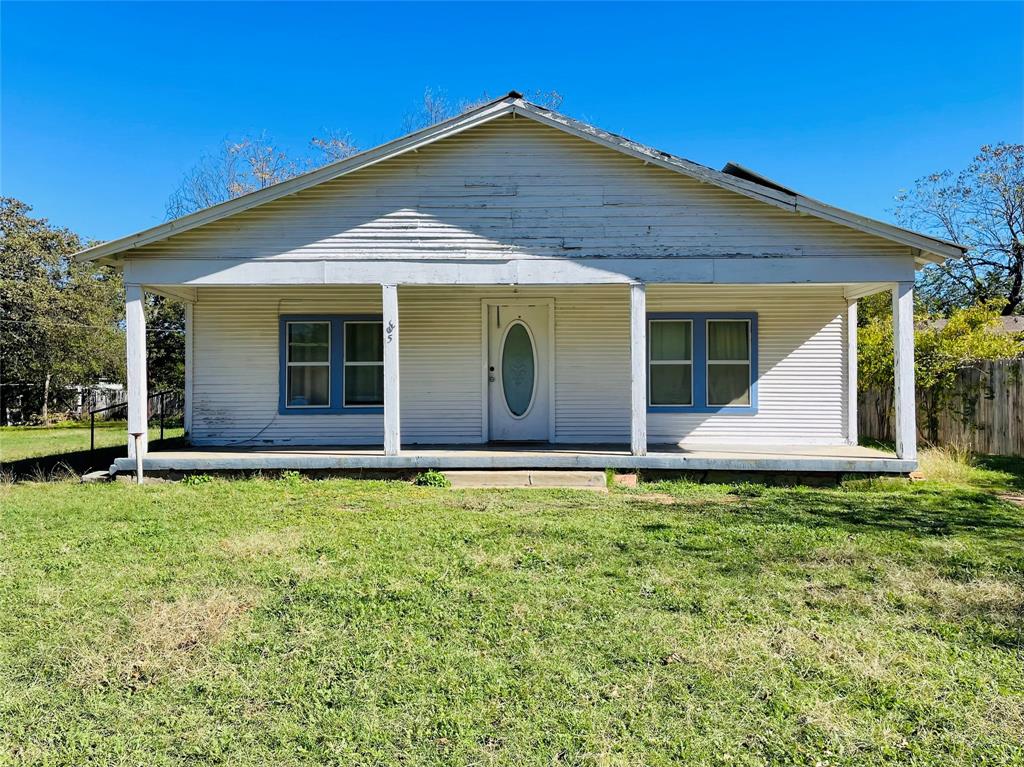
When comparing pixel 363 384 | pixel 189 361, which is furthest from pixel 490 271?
pixel 189 361

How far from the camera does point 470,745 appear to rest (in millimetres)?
2637

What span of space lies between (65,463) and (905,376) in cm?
1271

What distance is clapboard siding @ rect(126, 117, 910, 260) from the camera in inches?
340

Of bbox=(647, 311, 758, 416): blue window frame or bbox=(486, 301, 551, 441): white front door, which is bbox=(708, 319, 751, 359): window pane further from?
bbox=(486, 301, 551, 441): white front door

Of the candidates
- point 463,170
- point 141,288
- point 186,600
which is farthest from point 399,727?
point 141,288

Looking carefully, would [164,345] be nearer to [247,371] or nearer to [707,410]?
[247,371]

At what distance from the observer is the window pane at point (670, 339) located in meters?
10.7

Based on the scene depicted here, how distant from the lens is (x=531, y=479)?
8539 millimetres

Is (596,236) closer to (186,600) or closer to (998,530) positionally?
(998,530)

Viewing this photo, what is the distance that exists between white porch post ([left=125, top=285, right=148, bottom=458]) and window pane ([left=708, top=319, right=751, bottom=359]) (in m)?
8.32

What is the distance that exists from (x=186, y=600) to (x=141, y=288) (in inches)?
237

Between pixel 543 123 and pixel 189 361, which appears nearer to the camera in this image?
pixel 543 123

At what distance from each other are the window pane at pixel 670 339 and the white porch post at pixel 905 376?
307cm

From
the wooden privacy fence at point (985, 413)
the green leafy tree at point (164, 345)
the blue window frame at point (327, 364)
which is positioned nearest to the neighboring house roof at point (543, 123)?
the blue window frame at point (327, 364)
